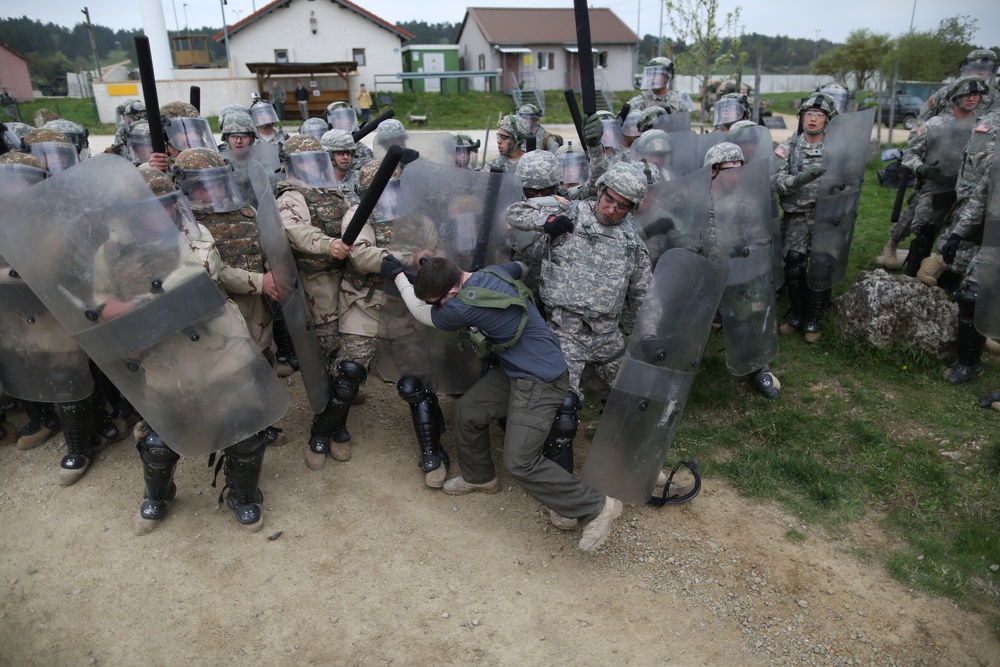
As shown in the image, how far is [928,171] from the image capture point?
6.26 metres

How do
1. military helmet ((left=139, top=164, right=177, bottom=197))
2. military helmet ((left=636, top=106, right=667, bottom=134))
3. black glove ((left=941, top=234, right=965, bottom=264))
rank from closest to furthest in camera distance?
military helmet ((left=139, top=164, right=177, bottom=197))
black glove ((left=941, top=234, right=965, bottom=264))
military helmet ((left=636, top=106, right=667, bottom=134))

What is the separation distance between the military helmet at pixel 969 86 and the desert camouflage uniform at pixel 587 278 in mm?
4280

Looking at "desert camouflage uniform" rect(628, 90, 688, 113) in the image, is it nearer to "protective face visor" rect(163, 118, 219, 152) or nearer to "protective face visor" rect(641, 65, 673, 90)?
"protective face visor" rect(641, 65, 673, 90)

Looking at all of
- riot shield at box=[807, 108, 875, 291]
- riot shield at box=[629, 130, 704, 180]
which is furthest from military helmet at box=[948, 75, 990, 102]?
riot shield at box=[629, 130, 704, 180]

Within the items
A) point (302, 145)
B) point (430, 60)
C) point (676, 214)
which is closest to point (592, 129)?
point (676, 214)

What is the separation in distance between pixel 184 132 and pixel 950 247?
6424 millimetres

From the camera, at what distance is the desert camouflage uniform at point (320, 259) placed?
14.1 feet

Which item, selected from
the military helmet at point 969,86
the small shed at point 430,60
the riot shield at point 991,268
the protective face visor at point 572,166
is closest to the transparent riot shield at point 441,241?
the protective face visor at point 572,166

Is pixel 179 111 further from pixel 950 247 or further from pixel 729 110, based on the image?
pixel 950 247

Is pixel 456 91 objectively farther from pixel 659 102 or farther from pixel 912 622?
pixel 912 622

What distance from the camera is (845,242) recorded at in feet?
18.2

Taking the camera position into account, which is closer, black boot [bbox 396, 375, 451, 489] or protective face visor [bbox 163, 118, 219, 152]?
black boot [bbox 396, 375, 451, 489]

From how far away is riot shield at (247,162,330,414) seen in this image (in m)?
3.62

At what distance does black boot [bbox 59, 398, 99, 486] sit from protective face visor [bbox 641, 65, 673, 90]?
6623 mm
